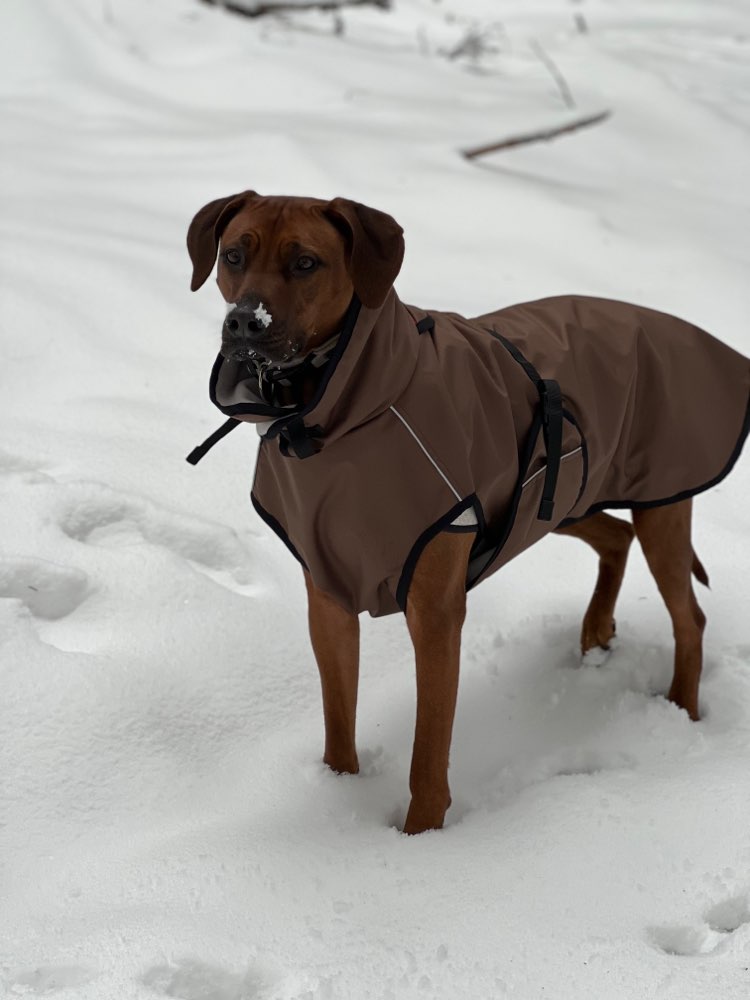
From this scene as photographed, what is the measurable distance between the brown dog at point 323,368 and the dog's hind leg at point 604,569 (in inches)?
11.0

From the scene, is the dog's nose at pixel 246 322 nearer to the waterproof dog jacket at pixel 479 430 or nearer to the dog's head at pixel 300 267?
the dog's head at pixel 300 267

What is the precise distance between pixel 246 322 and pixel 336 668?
39.4 inches

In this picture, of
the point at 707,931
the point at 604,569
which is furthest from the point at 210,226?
the point at 707,931

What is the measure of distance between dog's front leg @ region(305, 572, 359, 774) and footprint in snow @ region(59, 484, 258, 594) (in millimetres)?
676

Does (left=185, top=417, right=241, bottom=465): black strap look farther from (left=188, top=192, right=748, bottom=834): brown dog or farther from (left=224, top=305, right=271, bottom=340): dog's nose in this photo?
(left=224, top=305, right=271, bottom=340): dog's nose

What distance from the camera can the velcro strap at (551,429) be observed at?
2.55m

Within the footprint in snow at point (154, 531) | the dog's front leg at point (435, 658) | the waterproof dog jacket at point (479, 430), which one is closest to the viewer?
the waterproof dog jacket at point (479, 430)

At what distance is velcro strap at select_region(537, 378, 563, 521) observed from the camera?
2.55m

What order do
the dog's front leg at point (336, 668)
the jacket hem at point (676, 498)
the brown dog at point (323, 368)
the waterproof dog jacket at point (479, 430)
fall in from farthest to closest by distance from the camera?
the jacket hem at point (676, 498) → the dog's front leg at point (336, 668) → the waterproof dog jacket at point (479, 430) → the brown dog at point (323, 368)

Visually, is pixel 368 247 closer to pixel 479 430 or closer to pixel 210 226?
pixel 210 226

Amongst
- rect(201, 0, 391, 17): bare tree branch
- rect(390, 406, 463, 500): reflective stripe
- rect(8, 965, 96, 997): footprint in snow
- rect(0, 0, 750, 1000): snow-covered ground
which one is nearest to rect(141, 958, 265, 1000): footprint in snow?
rect(0, 0, 750, 1000): snow-covered ground

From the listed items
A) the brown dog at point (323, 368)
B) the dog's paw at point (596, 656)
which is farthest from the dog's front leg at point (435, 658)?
the dog's paw at point (596, 656)

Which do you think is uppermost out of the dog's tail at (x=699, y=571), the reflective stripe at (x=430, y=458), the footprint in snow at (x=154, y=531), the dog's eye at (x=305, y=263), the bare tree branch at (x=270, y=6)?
the dog's eye at (x=305, y=263)

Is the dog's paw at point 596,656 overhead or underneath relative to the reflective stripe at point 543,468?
underneath
